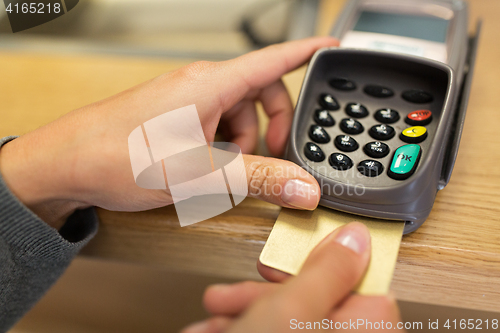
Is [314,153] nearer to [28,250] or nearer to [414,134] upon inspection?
[414,134]

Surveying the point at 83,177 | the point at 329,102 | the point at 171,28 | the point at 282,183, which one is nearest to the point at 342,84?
the point at 329,102

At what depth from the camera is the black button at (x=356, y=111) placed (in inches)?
12.9

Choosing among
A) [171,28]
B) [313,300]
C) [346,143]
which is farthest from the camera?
[171,28]

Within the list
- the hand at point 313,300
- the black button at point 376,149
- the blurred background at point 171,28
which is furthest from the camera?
the blurred background at point 171,28

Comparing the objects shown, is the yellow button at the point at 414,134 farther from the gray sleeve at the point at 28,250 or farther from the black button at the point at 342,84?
the gray sleeve at the point at 28,250

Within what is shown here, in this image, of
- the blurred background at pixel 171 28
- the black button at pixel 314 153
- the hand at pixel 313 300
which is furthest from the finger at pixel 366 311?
the blurred background at pixel 171 28

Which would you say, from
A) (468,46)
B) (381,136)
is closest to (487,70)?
(468,46)

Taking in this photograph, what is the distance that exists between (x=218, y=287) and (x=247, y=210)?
101mm

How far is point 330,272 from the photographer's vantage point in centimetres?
21

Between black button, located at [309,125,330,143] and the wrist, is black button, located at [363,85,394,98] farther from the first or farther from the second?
the wrist

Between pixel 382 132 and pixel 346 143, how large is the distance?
0.03 metres

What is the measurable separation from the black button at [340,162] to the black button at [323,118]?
0.04 metres

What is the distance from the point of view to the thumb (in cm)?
27

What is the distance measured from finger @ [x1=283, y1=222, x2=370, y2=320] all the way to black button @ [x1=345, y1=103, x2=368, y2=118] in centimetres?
11
